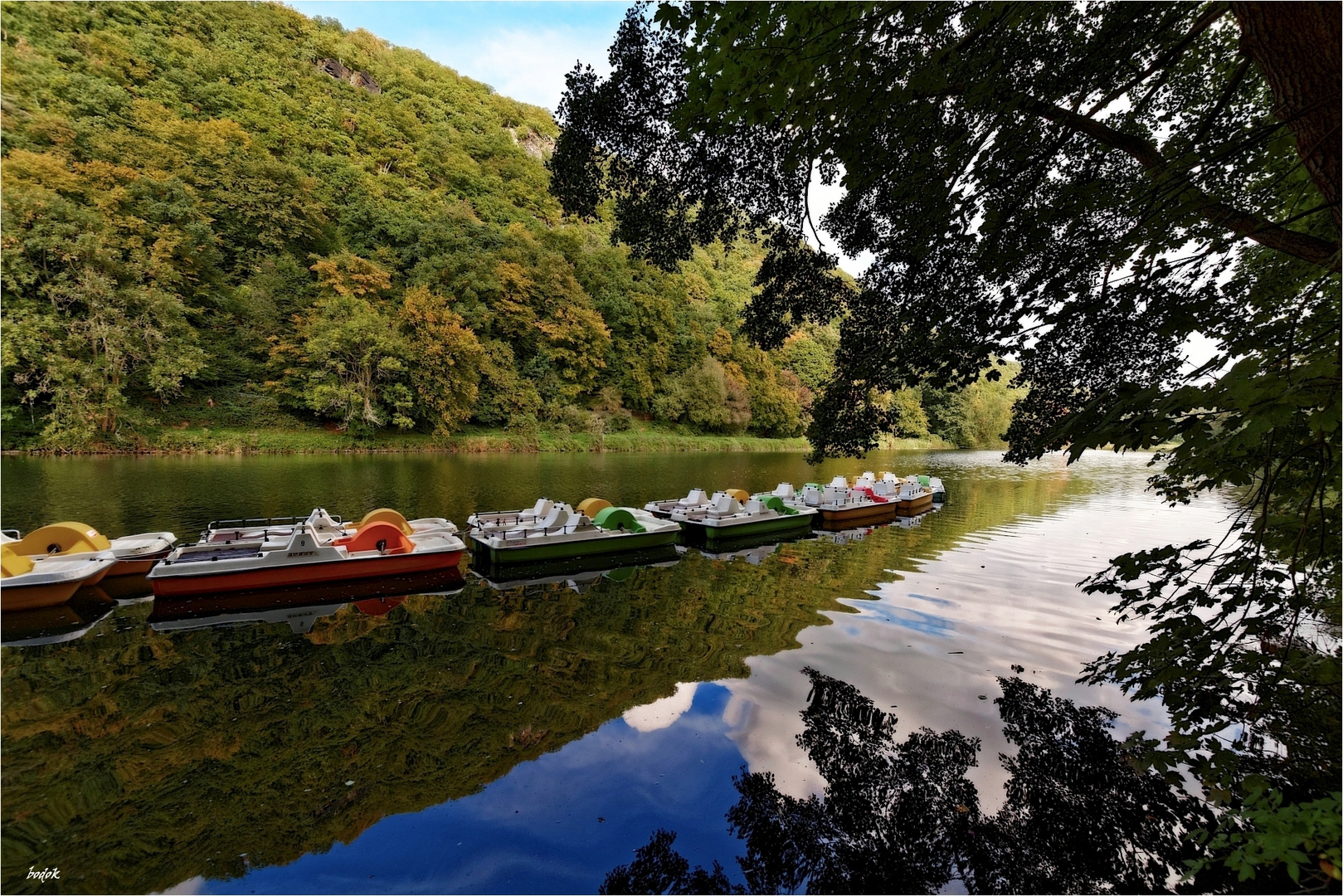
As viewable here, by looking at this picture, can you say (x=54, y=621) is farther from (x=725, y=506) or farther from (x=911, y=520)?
(x=911, y=520)

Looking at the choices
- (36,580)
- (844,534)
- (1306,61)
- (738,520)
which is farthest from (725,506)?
(36,580)

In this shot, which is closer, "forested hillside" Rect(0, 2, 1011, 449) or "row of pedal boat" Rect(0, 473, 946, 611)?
"row of pedal boat" Rect(0, 473, 946, 611)

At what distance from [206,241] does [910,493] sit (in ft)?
171

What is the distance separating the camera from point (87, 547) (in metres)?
10.6

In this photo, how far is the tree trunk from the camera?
10.8ft

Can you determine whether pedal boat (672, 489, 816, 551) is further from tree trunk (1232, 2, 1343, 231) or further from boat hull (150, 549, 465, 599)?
tree trunk (1232, 2, 1343, 231)

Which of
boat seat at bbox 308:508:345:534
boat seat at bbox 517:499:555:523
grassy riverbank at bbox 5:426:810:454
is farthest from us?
grassy riverbank at bbox 5:426:810:454

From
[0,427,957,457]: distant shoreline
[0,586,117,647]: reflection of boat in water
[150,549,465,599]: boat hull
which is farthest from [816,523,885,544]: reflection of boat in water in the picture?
[0,427,957,457]: distant shoreline

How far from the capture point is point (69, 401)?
28188mm

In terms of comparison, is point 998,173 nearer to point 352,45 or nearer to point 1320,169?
point 1320,169

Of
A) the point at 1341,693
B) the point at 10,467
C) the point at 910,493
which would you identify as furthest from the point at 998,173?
the point at 10,467

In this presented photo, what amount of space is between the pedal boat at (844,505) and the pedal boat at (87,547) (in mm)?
19180

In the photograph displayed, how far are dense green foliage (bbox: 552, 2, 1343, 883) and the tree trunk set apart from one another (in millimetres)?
15

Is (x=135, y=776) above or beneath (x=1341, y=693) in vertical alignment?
beneath
